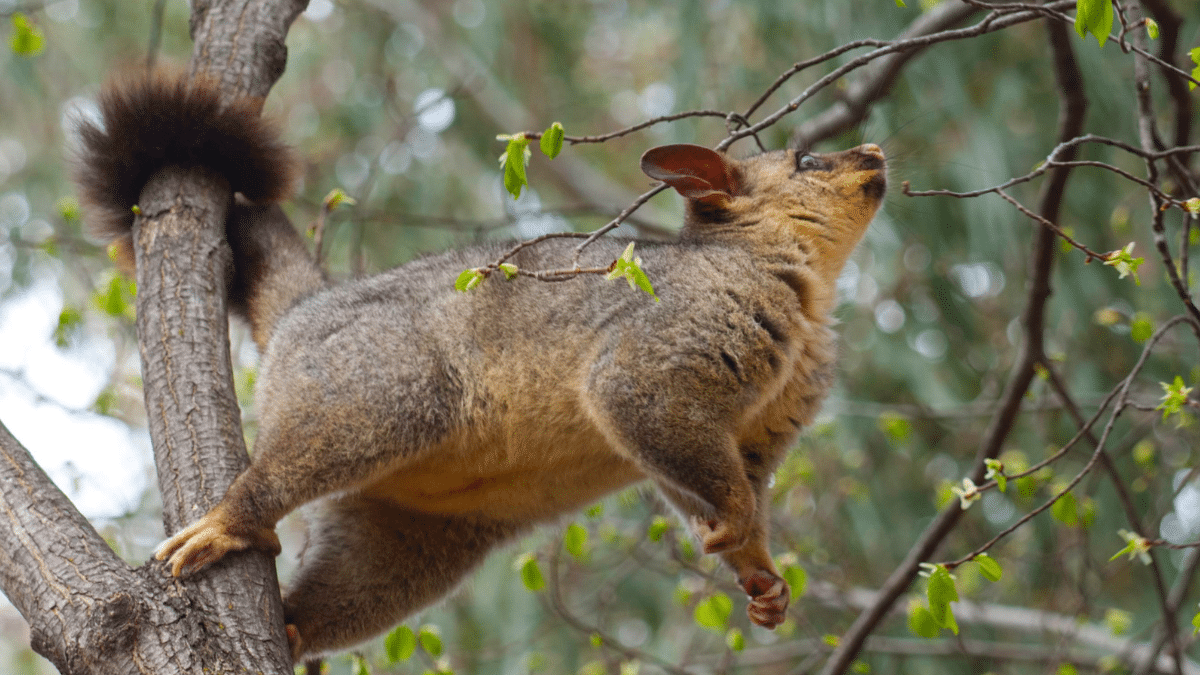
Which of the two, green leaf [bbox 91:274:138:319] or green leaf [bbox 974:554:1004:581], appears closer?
green leaf [bbox 974:554:1004:581]

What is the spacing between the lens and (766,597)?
334 cm

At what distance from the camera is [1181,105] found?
12.4ft

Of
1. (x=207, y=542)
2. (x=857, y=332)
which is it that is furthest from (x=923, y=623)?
(x=857, y=332)

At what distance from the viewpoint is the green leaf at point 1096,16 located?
224 centimetres

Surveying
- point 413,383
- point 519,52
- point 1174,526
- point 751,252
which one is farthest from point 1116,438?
point 519,52

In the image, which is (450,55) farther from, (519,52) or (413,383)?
(413,383)

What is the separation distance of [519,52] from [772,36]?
444 centimetres

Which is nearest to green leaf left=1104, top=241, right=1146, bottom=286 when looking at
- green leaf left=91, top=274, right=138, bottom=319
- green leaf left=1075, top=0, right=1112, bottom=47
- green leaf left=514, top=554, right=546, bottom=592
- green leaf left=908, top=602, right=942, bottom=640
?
green leaf left=1075, top=0, right=1112, bottom=47

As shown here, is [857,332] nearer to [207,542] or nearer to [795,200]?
[795,200]

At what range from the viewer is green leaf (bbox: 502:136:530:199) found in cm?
251

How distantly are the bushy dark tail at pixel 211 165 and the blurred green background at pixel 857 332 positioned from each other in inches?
9.1

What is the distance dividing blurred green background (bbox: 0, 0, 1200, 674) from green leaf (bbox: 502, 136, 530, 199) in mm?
1645

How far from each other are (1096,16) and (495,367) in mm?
1903

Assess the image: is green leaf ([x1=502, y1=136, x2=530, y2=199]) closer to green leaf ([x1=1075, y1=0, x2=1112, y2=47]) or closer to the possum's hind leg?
green leaf ([x1=1075, y1=0, x2=1112, y2=47])
